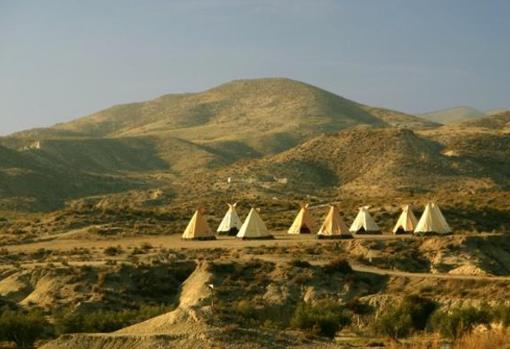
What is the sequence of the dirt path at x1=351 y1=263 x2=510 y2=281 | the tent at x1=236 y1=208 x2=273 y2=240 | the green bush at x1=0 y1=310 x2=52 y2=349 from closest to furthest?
A: 1. the green bush at x1=0 y1=310 x2=52 y2=349
2. the dirt path at x1=351 y1=263 x2=510 y2=281
3. the tent at x1=236 y1=208 x2=273 y2=240

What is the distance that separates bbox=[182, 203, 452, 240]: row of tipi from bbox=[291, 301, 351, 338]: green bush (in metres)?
22.4

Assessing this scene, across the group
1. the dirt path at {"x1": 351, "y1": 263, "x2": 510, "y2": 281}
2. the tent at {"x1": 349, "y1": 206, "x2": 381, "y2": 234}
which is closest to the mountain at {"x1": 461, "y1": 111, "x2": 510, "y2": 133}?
the tent at {"x1": 349, "y1": 206, "x2": 381, "y2": 234}

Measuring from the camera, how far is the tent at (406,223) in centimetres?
5569

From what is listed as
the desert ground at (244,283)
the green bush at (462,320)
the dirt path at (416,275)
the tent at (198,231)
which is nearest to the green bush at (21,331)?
the desert ground at (244,283)

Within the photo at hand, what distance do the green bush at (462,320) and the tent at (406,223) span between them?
1068 inches

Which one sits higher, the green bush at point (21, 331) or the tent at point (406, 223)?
the green bush at point (21, 331)

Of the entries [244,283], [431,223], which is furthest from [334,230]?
[244,283]

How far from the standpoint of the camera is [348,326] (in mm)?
30359

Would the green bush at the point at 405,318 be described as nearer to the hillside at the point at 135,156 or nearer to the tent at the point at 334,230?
the tent at the point at 334,230

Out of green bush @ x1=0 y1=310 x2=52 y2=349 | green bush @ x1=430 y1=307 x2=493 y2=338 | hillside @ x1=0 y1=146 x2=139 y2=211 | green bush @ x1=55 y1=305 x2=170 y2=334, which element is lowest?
hillside @ x1=0 y1=146 x2=139 y2=211

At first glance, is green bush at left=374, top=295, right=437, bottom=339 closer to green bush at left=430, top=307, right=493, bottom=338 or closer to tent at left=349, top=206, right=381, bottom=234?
green bush at left=430, top=307, right=493, bottom=338

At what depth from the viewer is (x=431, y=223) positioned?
5353 cm

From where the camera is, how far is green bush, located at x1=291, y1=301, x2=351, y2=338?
27484mm

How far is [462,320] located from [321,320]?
4.50 m
